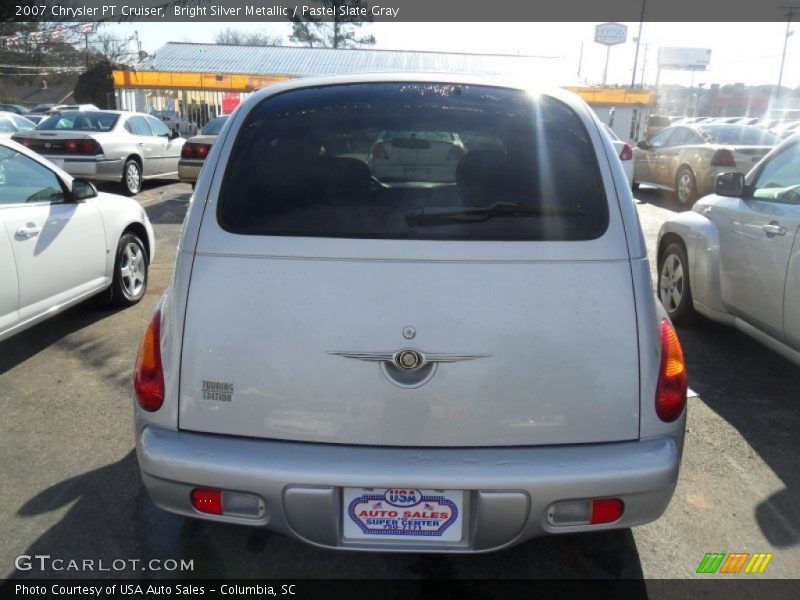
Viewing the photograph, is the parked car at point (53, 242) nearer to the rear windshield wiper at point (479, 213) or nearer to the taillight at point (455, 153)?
the taillight at point (455, 153)

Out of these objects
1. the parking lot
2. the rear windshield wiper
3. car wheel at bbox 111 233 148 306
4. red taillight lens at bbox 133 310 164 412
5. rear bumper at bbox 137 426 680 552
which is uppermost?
the rear windshield wiper

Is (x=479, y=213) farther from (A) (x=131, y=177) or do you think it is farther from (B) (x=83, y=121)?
(B) (x=83, y=121)

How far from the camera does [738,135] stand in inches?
475

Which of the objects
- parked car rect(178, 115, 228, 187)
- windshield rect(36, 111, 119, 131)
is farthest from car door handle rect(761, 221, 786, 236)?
windshield rect(36, 111, 119, 131)

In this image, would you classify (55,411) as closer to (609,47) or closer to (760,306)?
(760,306)

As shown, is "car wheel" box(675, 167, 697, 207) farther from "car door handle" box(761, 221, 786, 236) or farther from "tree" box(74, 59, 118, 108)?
"tree" box(74, 59, 118, 108)

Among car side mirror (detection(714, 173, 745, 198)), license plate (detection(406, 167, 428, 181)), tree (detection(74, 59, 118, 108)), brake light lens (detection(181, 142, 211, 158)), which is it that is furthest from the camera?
tree (detection(74, 59, 118, 108))

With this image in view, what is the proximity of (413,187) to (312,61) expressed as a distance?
3200 cm

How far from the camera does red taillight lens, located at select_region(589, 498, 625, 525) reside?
206 centimetres

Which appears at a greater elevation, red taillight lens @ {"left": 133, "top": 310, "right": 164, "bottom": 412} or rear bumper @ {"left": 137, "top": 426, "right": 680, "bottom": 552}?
red taillight lens @ {"left": 133, "top": 310, "right": 164, "bottom": 412}

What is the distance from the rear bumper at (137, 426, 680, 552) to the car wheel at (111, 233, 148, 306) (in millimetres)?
A: 3701

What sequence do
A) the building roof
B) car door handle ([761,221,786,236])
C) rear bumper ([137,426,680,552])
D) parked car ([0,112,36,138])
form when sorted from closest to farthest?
rear bumper ([137,426,680,552]) < car door handle ([761,221,786,236]) < parked car ([0,112,36,138]) < the building roof

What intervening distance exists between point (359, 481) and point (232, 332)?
1.99 feet

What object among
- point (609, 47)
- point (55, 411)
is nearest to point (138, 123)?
point (55, 411)
